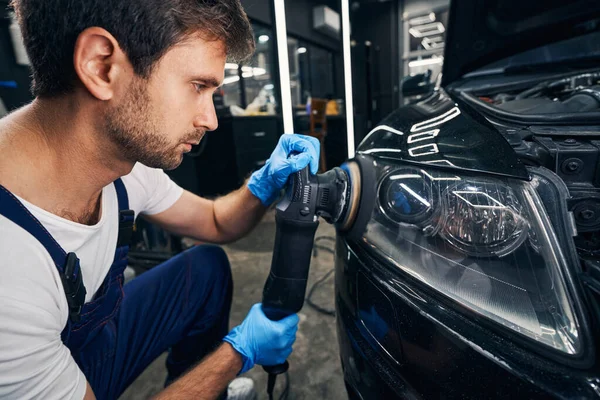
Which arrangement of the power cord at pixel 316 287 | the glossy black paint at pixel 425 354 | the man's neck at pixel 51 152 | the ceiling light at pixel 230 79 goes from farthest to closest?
the ceiling light at pixel 230 79, the power cord at pixel 316 287, the man's neck at pixel 51 152, the glossy black paint at pixel 425 354

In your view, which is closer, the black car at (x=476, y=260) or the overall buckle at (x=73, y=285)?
the black car at (x=476, y=260)

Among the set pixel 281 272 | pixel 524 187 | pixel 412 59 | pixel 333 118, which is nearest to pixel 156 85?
pixel 281 272

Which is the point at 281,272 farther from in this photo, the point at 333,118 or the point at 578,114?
the point at 333,118

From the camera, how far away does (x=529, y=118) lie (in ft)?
2.72

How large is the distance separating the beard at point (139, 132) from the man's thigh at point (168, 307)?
0.52 metres

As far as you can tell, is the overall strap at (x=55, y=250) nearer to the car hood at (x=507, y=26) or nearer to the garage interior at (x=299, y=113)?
the garage interior at (x=299, y=113)

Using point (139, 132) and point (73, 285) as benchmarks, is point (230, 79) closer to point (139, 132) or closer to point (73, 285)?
point (139, 132)

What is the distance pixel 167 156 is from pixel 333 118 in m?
4.90

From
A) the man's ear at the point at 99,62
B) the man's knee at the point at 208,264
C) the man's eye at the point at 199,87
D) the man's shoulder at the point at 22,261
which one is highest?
the man's ear at the point at 99,62

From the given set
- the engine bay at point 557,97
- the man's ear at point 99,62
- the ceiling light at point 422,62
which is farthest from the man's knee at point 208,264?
the ceiling light at point 422,62

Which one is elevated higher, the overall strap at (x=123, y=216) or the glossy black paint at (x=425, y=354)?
the overall strap at (x=123, y=216)

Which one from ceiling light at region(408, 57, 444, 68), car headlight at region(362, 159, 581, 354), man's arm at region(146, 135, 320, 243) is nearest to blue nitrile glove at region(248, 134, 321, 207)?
man's arm at region(146, 135, 320, 243)

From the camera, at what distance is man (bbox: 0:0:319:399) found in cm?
64

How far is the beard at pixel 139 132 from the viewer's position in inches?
29.0
